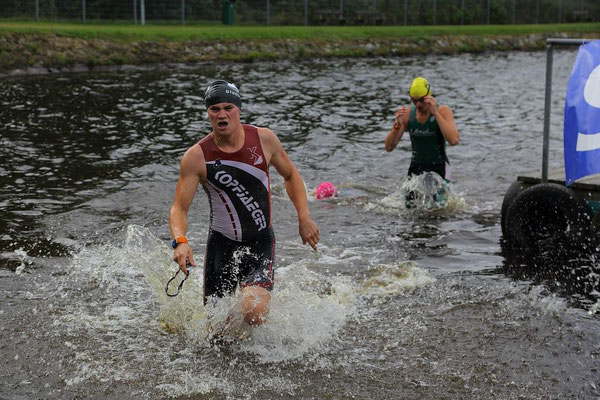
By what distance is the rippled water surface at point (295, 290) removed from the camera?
23.1ft

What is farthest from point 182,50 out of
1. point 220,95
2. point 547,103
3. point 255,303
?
point 255,303

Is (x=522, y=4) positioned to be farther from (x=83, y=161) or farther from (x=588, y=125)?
(x=588, y=125)

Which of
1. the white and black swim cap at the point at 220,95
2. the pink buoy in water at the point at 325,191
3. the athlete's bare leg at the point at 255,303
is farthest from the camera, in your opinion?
the pink buoy in water at the point at 325,191

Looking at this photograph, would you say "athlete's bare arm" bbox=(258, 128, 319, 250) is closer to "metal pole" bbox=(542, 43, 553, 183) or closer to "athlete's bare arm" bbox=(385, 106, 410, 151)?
"metal pole" bbox=(542, 43, 553, 183)

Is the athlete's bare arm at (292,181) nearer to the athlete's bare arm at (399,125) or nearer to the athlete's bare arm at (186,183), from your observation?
the athlete's bare arm at (186,183)

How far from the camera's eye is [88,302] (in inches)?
346

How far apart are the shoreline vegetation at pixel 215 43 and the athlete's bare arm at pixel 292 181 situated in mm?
23277

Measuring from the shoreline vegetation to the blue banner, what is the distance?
24.1m

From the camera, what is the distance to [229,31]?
128ft

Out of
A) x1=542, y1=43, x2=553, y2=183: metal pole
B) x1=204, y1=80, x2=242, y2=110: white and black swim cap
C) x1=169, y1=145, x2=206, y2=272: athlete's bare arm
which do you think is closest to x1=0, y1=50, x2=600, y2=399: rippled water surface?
x1=169, y1=145, x2=206, y2=272: athlete's bare arm

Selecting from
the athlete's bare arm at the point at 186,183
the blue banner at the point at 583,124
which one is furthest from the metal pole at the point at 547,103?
the athlete's bare arm at the point at 186,183

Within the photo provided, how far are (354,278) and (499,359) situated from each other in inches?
101

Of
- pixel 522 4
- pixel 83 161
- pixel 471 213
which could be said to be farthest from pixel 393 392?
pixel 522 4

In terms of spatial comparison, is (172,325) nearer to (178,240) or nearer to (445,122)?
(178,240)
